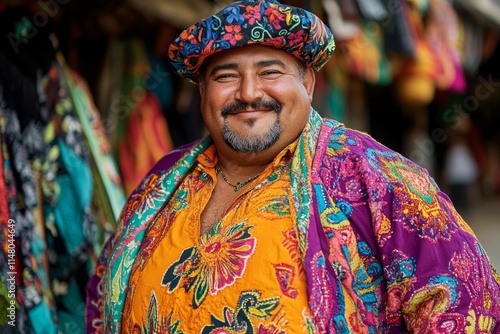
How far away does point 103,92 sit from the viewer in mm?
4727

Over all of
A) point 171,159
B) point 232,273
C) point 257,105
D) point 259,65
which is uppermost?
point 259,65

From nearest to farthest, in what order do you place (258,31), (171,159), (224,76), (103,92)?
(258,31)
(224,76)
(171,159)
(103,92)

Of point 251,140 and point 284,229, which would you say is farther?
point 251,140

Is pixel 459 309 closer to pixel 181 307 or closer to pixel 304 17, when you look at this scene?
pixel 181 307

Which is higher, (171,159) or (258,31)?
(258,31)

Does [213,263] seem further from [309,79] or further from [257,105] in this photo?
[309,79]

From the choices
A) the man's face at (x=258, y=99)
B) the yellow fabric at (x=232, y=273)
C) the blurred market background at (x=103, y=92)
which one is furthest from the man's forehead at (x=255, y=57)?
the blurred market background at (x=103, y=92)

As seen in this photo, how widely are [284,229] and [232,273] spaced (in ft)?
0.60

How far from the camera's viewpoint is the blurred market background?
10.7 feet

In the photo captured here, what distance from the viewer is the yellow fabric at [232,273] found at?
223 centimetres

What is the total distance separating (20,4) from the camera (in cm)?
358

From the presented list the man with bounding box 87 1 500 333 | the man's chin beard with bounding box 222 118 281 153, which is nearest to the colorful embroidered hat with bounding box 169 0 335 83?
the man with bounding box 87 1 500 333

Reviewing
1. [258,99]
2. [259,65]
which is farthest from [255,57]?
[258,99]

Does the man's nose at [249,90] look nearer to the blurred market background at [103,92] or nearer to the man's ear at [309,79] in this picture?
the man's ear at [309,79]
